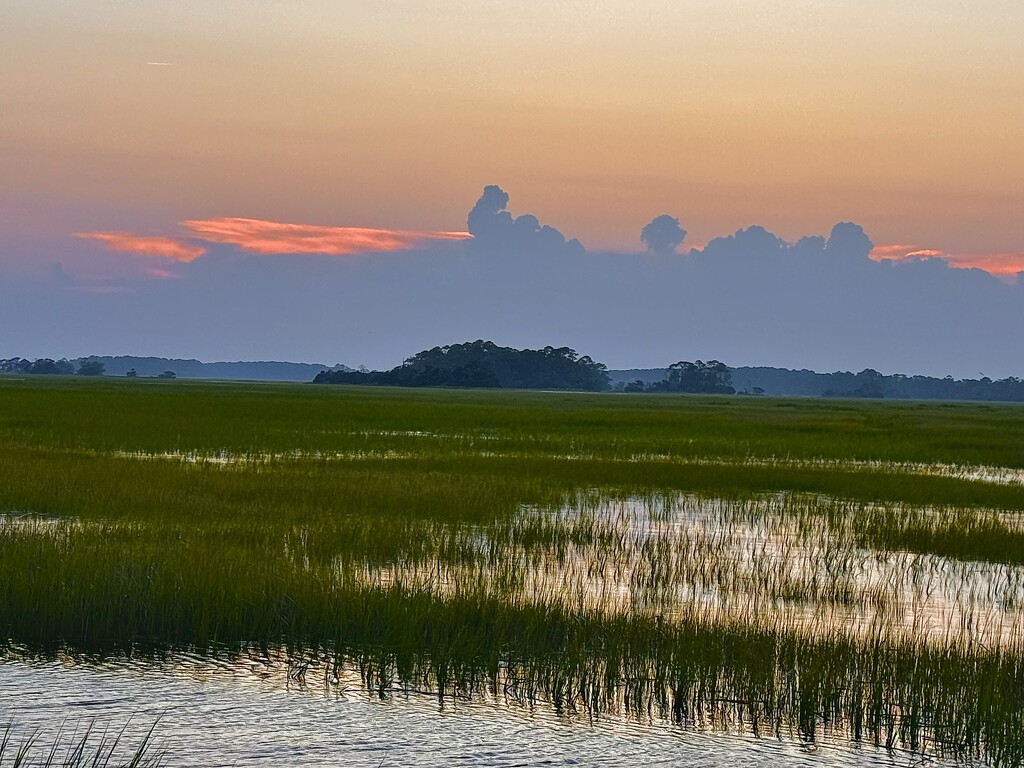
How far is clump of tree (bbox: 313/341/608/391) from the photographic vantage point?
506ft

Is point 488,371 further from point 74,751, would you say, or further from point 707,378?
point 74,751

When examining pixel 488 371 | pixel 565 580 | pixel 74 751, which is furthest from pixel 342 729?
pixel 488 371

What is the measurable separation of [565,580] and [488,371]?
474ft

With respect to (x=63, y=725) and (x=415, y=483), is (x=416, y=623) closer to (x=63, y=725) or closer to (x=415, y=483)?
(x=63, y=725)

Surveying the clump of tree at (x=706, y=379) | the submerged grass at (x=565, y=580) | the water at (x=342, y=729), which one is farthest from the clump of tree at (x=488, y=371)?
the water at (x=342, y=729)

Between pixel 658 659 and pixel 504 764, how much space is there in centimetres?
185

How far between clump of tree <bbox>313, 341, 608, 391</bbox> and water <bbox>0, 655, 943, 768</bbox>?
14614 cm

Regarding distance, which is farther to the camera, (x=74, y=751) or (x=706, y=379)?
(x=706, y=379)

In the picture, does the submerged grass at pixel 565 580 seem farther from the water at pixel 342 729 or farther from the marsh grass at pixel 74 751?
the marsh grass at pixel 74 751

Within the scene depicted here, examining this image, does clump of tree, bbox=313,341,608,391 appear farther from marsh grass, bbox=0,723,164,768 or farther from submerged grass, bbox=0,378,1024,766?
marsh grass, bbox=0,723,164,768

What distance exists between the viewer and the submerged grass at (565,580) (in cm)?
725

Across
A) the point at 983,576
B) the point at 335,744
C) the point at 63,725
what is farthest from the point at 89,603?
the point at 983,576

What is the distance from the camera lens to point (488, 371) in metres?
156

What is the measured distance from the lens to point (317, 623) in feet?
27.2
